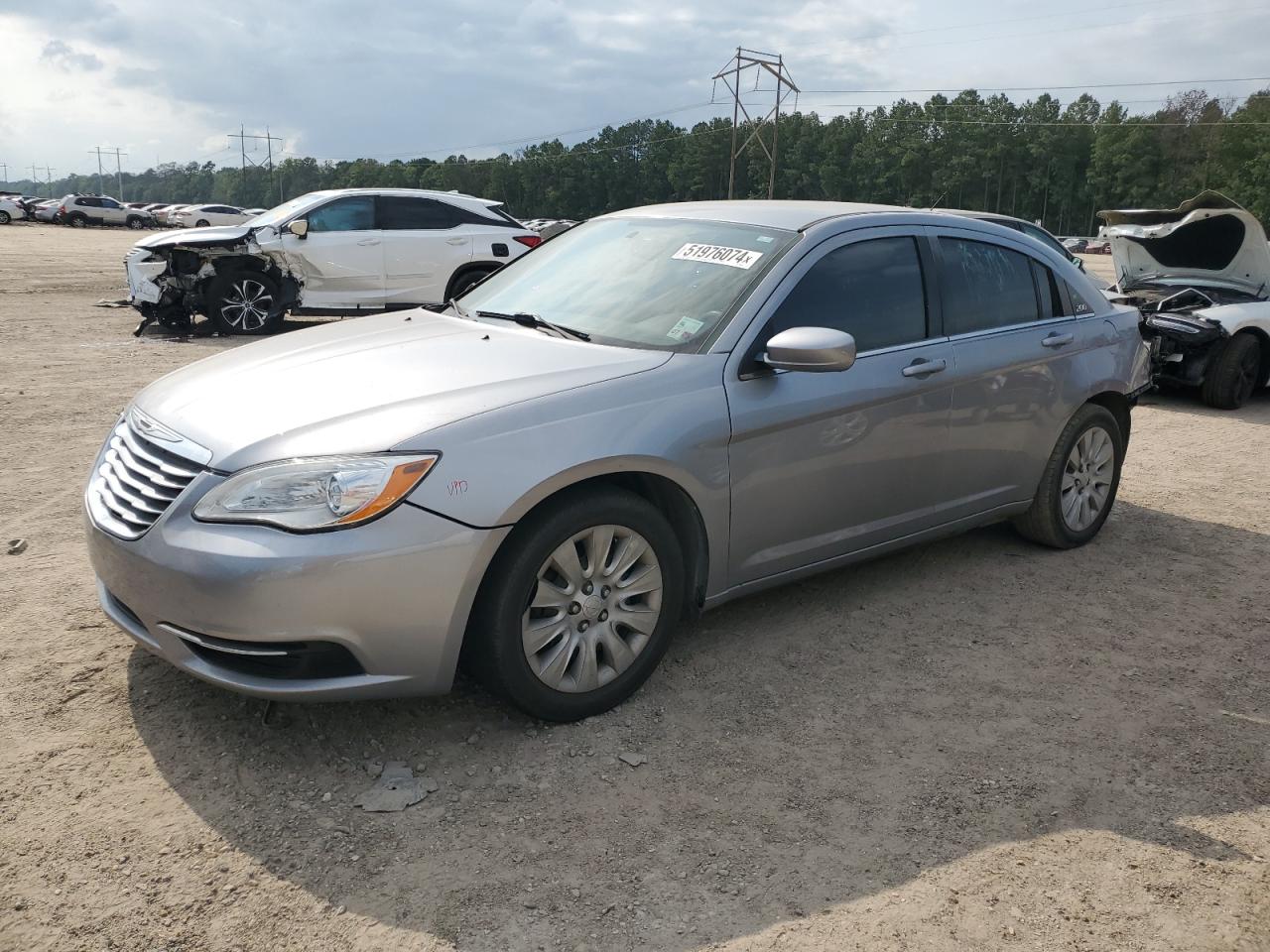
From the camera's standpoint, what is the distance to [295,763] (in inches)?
123

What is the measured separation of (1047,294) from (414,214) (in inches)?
370

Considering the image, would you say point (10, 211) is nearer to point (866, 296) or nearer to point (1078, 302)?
point (1078, 302)

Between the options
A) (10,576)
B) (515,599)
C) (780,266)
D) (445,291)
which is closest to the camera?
(515,599)

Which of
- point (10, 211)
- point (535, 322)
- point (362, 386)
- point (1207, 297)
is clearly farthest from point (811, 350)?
point (10, 211)

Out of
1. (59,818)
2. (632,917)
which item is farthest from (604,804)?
(59,818)

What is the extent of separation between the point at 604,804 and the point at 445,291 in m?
10.7

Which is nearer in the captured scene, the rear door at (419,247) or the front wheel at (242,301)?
the front wheel at (242,301)

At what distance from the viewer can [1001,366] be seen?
15.0 ft

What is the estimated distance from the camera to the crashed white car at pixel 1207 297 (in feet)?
30.9

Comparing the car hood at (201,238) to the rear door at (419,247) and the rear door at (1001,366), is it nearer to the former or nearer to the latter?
the rear door at (419,247)

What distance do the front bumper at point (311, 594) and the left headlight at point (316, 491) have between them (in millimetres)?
38

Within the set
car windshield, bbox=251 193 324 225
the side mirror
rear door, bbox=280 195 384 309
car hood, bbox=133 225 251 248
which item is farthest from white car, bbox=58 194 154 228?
the side mirror

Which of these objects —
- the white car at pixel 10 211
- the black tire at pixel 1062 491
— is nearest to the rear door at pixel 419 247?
the black tire at pixel 1062 491

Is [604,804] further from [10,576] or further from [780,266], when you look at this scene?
[10,576]
